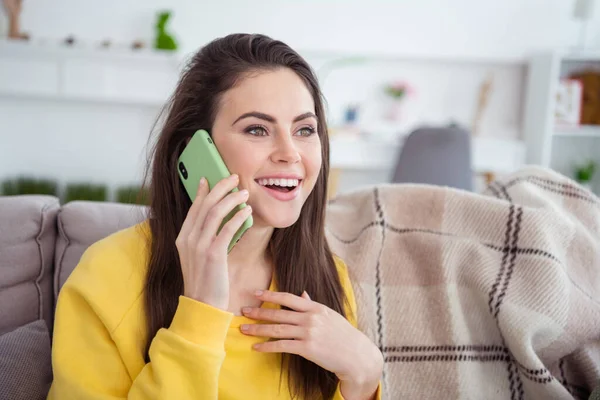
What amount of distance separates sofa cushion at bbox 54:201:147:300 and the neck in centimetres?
32

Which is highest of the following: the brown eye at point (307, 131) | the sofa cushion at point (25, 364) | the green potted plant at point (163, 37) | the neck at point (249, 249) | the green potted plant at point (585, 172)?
the green potted plant at point (163, 37)

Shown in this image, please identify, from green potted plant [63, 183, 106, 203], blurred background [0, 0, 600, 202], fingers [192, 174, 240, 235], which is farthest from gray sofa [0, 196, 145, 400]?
green potted plant [63, 183, 106, 203]

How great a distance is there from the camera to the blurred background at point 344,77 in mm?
3875

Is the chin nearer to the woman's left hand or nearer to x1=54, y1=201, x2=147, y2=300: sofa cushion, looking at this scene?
the woman's left hand

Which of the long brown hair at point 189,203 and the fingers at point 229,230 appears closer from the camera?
the fingers at point 229,230

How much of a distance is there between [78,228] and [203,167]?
0.52m

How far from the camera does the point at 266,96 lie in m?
0.95

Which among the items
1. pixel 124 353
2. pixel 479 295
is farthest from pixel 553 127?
pixel 124 353

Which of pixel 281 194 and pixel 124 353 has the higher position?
pixel 281 194

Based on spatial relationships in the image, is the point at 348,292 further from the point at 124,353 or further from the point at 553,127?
the point at 553,127

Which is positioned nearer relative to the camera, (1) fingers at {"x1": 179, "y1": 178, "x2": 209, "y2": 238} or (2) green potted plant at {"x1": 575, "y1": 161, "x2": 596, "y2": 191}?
(1) fingers at {"x1": 179, "y1": 178, "x2": 209, "y2": 238}

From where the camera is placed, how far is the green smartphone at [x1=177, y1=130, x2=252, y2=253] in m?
0.90

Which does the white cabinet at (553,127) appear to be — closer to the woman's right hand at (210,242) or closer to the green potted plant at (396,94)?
the green potted plant at (396,94)

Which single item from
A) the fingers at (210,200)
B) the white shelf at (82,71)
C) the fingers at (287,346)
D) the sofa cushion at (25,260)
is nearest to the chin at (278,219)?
the fingers at (210,200)
